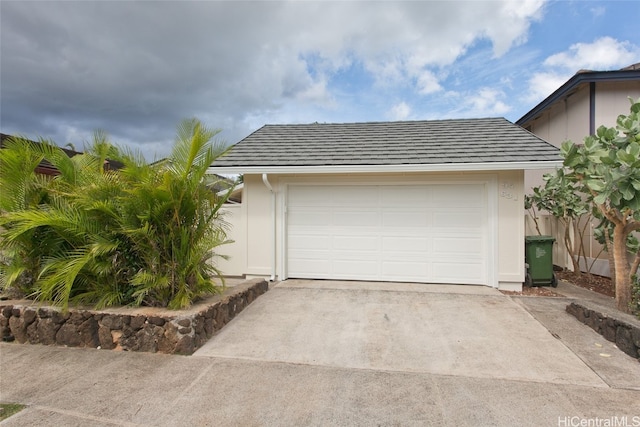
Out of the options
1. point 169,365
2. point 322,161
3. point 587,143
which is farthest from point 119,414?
point 587,143

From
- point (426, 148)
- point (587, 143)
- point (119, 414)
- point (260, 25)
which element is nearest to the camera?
point (119, 414)

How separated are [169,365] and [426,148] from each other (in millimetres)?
6180

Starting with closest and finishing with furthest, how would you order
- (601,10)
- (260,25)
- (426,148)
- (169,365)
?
(169,365), (426,148), (601,10), (260,25)

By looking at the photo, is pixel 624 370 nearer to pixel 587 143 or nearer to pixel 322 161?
pixel 587 143

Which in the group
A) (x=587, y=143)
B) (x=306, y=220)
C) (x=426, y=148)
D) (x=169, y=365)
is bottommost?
(x=169, y=365)

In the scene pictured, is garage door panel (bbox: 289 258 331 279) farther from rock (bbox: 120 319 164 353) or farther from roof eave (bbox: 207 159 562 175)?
rock (bbox: 120 319 164 353)

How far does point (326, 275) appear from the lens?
279 inches

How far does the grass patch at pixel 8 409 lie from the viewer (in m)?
2.57

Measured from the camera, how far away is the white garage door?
21.5 ft

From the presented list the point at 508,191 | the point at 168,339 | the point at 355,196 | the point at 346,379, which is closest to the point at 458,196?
the point at 508,191

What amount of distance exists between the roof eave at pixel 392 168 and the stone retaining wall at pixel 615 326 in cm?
264

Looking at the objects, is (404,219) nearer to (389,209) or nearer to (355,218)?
(389,209)

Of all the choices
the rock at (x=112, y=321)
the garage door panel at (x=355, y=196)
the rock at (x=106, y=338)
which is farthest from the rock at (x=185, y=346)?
the garage door panel at (x=355, y=196)

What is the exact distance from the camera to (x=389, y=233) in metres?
6.81
